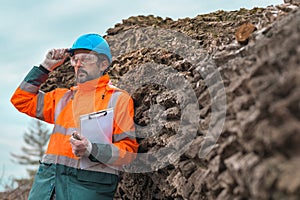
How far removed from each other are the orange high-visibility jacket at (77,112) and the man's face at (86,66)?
0.21 feet

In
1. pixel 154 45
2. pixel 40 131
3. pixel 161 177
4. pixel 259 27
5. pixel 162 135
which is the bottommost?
pixel 40 131

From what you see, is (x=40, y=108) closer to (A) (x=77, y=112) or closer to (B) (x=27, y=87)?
(B) (x=27, y=87)

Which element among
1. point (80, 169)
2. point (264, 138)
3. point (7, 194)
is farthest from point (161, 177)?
point (7, 194)

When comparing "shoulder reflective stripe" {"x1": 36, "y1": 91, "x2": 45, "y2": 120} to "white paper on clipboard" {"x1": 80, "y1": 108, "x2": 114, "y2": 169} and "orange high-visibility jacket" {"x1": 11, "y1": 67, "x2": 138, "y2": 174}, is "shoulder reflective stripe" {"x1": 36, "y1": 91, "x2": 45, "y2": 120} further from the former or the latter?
"white paper on clipboard" {"x1": 80, "y1": 108, "x2": 114, "y2": 169}

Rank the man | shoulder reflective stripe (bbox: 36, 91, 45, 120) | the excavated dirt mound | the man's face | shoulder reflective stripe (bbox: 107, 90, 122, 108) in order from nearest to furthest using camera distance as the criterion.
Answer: the excavated dirt mound, the man, shoulder reflective stripe (bbox: 107, 90, 122, 108), the man's face, shoulder reflective stripe (bbox: 36, 91, 45, 120)

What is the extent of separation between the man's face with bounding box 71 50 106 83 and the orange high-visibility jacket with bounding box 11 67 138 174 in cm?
7

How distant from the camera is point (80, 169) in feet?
11.4

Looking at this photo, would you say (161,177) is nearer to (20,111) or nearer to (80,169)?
(80,169)

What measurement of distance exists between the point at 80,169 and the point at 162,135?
0.71 metres

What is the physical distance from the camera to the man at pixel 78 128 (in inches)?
134

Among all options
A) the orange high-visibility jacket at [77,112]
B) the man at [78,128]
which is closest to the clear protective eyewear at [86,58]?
the man at [78,128]

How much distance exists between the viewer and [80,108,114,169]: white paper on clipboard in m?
3.48

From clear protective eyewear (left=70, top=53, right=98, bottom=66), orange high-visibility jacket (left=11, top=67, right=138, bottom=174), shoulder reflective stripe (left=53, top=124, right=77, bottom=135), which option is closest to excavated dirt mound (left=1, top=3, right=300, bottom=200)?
orange high-visibility jacket (left=11, top=67, right=138, bottom=174)

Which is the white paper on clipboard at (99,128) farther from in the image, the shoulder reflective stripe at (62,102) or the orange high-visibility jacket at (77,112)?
the shoulder reflective stripe at (62,102)
